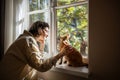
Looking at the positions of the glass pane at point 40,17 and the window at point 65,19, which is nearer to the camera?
the window at point 65,19

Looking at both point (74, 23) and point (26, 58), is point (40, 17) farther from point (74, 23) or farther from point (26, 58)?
point (26, 58)

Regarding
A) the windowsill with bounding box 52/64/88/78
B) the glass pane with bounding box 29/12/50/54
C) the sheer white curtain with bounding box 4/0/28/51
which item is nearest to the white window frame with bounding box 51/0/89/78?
the windowsill with bounding box 52/64/88/78

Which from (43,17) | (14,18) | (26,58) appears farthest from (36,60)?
(14,18)

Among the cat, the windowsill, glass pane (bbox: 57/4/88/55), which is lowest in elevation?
the windowsill

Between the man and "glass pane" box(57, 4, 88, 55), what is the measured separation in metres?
0.22

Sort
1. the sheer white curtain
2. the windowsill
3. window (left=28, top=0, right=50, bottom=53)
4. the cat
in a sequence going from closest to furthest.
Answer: the windowsill < the cat < window (left=28, top=0, right=50, bottom=53) < the sheer white curtain

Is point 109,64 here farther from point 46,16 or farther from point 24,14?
point 24,14

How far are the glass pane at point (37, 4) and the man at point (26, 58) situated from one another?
544 millimetres

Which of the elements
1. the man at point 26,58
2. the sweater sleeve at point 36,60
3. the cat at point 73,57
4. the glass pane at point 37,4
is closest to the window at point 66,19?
the glass pane at point 37,4

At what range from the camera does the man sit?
1508 mm

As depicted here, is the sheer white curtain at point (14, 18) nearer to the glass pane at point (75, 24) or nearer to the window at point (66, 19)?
the window at point (66, 19)

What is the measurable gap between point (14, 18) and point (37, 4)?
449mm

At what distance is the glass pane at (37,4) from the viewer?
2.22 m

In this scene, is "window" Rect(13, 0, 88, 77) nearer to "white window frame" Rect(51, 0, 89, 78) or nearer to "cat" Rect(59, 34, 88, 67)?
"white window frame" Rect(51, 0, 89, 78)
